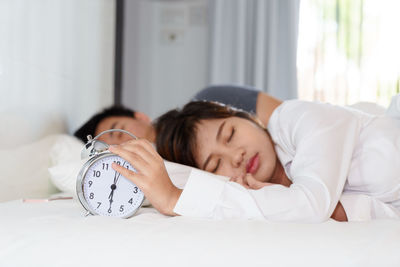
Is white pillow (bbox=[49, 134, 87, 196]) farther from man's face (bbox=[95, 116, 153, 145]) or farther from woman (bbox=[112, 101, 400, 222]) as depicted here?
woman (bbox=[112, 101, 400, 222])

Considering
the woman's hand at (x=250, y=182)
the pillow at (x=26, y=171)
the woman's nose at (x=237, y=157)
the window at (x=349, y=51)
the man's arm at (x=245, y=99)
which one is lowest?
the pillow at (x=26, y=171)

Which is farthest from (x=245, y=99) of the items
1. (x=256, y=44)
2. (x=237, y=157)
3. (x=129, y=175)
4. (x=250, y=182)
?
(x=256, y=44)

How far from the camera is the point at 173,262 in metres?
0.73

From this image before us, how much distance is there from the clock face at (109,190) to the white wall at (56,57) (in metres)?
0.54

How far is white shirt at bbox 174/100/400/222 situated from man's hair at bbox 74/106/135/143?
922 millimetres

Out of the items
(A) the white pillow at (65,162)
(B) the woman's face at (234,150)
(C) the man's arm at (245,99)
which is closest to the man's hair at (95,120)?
(A) the white pillow at (65,162)

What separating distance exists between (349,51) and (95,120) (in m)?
2.05

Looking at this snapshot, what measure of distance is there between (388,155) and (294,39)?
2.21 m

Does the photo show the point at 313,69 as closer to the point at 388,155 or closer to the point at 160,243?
the point at 388,155

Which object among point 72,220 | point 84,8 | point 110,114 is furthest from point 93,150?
point 84,8

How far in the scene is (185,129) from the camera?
1456 mm

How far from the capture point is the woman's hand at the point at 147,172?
0.96 m

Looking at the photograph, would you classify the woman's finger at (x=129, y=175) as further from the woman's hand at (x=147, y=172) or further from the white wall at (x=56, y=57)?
the white wall at (x=56, y=57)

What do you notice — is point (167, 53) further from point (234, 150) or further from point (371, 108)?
point (234, 150)
